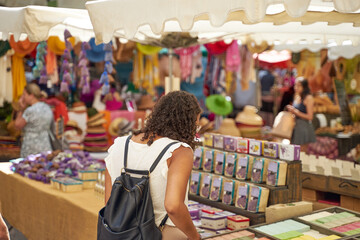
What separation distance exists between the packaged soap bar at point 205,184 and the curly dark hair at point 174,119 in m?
1.28

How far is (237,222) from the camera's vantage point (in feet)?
10.7

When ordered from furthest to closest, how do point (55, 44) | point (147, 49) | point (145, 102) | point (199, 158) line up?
point (145, 102) → point (147, 49) → point (55, 44) → point (199, 158)

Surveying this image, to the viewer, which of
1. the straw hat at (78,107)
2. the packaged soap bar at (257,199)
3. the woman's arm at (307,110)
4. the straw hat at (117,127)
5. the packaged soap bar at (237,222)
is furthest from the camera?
the straw hat at (117,127)

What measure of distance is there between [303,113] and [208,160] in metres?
A: 3.41

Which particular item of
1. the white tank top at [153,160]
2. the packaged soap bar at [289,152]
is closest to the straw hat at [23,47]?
the packaged soap bar at [289,152]

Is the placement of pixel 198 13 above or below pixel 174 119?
above

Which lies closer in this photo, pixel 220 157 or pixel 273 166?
pixel 273 166

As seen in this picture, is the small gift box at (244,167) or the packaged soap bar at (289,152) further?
the small gift box at (244,167)

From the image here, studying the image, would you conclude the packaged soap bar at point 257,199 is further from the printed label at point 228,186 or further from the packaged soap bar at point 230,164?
the packaged soap bar at point 230,164

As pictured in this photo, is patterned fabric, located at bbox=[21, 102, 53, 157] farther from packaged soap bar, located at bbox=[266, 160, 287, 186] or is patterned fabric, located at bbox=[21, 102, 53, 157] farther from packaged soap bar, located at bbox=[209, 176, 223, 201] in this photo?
packaged soap bar, located at bbox=[266, 160, 287, 186]

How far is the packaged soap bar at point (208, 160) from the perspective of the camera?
12.8 feet

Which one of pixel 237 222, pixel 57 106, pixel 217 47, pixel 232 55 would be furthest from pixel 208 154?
pixel 232 55

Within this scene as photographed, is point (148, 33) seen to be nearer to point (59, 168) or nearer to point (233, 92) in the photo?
point (59, 168)

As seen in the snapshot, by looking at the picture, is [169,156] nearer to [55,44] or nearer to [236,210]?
[236,210]
